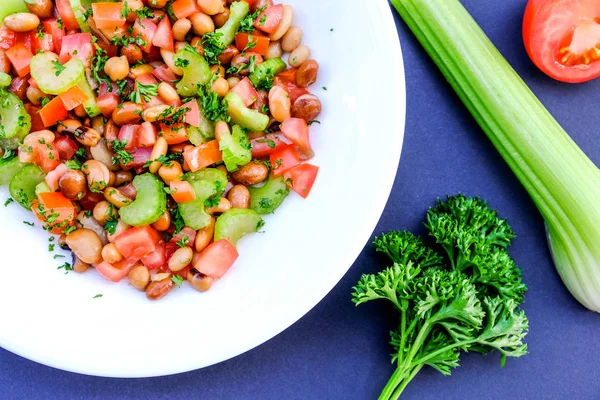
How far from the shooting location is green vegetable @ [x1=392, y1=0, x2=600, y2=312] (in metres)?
2.63

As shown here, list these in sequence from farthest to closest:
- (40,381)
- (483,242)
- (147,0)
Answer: (40,381) → (483,242) → (147,0)

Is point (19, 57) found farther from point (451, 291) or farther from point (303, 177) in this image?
point (451, 291)

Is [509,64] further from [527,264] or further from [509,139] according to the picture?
[527,264]

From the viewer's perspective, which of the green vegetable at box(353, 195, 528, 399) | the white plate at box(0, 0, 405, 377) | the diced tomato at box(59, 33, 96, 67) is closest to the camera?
the white plate at box(0, 0, 405, 377)

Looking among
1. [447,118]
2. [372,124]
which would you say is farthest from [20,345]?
[447,118]

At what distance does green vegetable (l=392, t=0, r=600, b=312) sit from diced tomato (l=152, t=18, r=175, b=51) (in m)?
1.14

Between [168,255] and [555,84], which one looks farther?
[555,84]

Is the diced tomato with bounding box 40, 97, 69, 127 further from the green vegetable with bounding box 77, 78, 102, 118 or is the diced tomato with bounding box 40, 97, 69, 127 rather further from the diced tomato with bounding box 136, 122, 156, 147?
the diced tomato with bounding box 136, 122, 156, 147

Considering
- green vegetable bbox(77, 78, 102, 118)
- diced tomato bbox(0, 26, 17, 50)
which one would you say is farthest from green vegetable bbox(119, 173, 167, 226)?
diced tomato bbox(0, 26, 17, 50)

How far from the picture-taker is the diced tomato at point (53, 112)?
225 centimetres

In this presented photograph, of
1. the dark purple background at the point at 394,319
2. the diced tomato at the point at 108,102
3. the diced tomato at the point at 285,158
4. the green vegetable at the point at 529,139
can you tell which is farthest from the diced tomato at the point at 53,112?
the green vegetable at the point at 529,139

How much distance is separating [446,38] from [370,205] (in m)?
1.04

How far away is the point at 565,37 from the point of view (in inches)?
103

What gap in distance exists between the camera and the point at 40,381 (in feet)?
8.80
